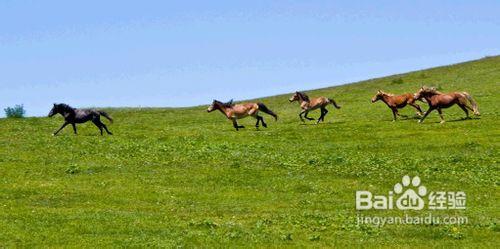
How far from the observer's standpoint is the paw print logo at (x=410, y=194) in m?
26.0

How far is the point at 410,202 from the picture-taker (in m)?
26.6

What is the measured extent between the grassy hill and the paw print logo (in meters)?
0.55

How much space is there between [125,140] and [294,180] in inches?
649

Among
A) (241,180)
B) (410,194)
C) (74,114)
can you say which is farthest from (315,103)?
(410,194)

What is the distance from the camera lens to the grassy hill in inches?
861

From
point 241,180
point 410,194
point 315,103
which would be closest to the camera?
point 410,194

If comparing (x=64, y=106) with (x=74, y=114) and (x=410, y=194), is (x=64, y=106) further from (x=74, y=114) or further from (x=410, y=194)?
(x=410, y=194)

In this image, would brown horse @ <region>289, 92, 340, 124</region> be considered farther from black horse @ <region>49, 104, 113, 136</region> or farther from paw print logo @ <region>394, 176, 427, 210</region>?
paw print logo @ <region>394, 176, 427, 210</region>


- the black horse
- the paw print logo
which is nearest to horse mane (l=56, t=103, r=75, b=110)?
the black horse

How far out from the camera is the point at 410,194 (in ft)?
91.5

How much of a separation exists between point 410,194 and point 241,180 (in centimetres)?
698

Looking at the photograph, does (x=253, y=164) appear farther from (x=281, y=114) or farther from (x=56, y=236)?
(x=281, y=114)

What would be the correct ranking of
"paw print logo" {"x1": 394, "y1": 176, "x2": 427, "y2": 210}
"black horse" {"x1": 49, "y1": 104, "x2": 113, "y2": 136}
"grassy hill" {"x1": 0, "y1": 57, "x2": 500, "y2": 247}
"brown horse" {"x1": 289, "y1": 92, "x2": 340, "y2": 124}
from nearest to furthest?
"grassy hill" {"x1": 0, "y1": 57, "x2": 500, "y2": 247}, "paw print logo" {"x1": 394, "y1": 176, "x2": 427, "y2": 210}, "black horse" {"x1": 49, "y1": 104, "x2": 113, "y2": 136}, "brown horse" {"x1": 289, "y1": 92, "x2": 340, "y2": 124}

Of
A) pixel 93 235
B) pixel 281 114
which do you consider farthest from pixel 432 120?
pixel 93 235
